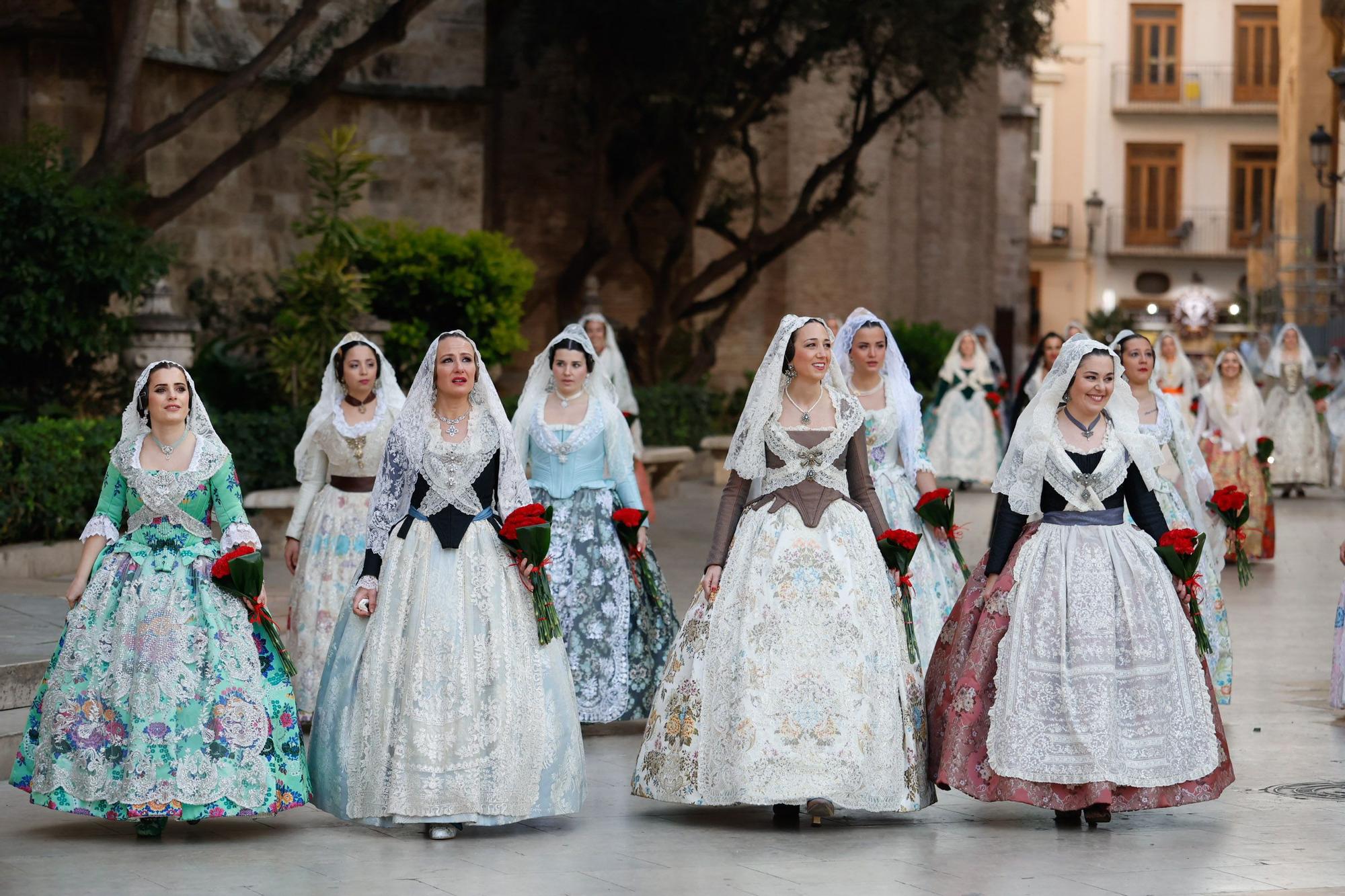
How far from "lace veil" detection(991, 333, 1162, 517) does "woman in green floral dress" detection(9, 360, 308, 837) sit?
9.10 ft

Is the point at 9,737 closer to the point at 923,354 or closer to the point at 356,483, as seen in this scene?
the point at 356,483

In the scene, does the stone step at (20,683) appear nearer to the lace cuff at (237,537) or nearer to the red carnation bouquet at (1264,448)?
the lace cuff at (237,537)

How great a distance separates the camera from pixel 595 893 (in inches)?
246

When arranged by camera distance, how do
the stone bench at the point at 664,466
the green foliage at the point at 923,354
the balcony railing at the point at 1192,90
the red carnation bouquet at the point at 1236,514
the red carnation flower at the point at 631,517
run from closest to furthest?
the red carnation flower at the point at 631,517 → the red carnation bouquet at the point at 1236,514 → the stone bench at the point at 664,466 → the green foliage at the point at 923,354 → the balcony railing at the point at 1192,90

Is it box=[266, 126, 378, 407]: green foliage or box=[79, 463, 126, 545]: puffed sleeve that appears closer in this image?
box=[79, 463, 126, 545]: puffed sleeve

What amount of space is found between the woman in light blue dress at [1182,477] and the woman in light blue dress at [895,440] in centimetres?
106

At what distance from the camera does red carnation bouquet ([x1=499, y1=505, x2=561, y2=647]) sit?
7172 mm

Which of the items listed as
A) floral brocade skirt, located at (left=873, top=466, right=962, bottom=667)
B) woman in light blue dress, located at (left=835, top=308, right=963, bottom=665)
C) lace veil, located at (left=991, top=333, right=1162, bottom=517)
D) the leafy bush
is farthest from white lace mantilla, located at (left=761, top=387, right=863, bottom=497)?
the leafy bush

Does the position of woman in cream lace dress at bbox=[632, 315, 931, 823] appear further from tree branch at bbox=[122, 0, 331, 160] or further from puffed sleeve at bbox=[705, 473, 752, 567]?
tree branch at bbox=[122, 0, 331, 160]

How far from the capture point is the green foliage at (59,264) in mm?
14516

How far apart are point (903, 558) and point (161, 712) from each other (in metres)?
2.66

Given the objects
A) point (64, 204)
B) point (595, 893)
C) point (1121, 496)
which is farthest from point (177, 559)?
point (64, 204)

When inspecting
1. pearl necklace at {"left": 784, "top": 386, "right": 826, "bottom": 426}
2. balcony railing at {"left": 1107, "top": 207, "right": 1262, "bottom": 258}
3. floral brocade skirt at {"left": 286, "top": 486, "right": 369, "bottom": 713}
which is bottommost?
floral brocade skirt at {"left": 286, "top": 486, "right": 369, "bottom": 713}

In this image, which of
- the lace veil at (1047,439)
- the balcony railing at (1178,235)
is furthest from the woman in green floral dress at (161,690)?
the balcony railing at (1178,235)
